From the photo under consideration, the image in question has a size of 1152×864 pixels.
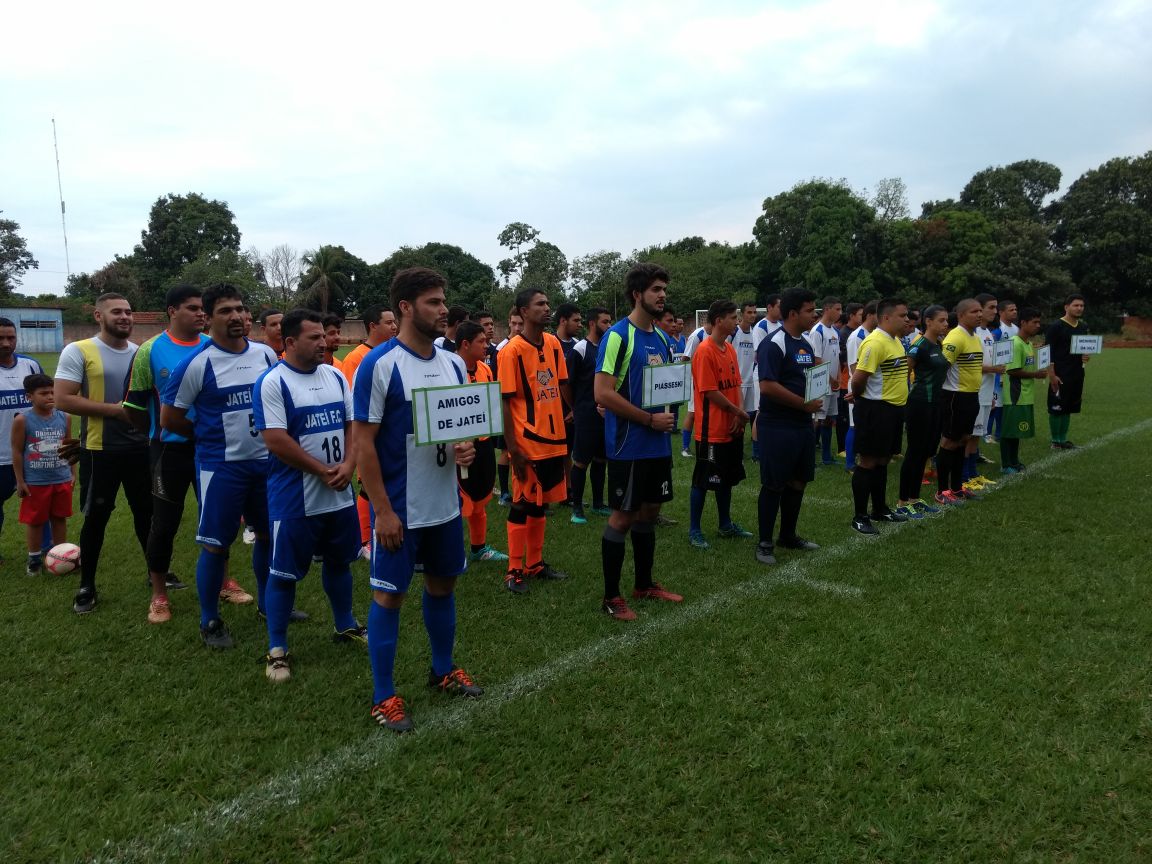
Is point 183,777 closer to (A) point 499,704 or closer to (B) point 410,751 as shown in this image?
(B) point 410,751

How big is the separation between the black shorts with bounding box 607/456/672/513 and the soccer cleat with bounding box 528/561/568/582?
3.58 feet

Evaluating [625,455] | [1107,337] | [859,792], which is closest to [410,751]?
[859,792]

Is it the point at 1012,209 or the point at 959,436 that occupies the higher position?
the point at 1012,209

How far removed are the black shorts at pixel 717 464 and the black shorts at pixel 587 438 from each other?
123 centimetres

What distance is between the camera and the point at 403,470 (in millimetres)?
3287

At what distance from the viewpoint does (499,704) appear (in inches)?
141

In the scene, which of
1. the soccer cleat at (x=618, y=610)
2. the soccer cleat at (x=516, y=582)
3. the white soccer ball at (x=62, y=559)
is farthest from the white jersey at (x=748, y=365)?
the white soccer ball at (x=62, y=559)

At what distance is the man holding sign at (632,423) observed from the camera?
4633mm

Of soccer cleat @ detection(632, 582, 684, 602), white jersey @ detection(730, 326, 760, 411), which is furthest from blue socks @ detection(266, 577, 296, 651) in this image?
white jersey @ detection(730, 326, 760, 411)

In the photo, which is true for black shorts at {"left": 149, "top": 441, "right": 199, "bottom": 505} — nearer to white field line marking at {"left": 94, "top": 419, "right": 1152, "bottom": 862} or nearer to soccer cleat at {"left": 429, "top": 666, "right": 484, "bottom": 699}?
soccer cleat at {"left": 429, "top": 666, "right": 484, "bottom": 699}

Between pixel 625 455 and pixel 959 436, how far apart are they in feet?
15.9

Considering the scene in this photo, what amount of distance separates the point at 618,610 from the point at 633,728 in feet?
4.49

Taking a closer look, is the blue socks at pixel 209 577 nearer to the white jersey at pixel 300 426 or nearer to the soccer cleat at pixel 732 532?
the white jersey at pixel 300 426

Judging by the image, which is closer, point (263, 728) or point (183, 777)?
point (183, 777)
